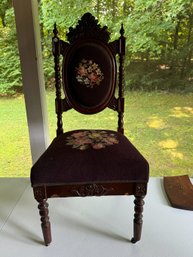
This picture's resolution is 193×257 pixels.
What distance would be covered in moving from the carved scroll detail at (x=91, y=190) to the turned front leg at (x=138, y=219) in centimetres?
14

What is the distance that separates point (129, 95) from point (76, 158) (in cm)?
87

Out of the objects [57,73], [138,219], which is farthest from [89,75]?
[138,219]

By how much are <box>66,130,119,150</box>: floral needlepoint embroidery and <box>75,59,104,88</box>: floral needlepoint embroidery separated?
28cm

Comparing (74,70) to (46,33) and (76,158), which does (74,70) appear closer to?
(46,33)

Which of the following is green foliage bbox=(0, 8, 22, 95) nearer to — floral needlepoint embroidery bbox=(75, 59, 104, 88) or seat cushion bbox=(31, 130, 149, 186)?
floral needlepoint embroidery bbox=(75, 59, 104, 88)

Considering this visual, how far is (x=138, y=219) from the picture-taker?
1.12 meters

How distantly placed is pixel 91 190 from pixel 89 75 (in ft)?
2.15

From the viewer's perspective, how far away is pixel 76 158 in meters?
1.05

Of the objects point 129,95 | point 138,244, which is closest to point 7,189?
point 138,244

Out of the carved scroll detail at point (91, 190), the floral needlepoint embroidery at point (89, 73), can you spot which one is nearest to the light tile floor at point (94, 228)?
the carved scroll detail at point (91, 190)

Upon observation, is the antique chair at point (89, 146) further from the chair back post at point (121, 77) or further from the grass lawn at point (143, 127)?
the grass lawn at point (143, 127)

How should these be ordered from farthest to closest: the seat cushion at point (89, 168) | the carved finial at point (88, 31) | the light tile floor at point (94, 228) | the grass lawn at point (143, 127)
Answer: the grass lawn at point (143, 127)
the carved finial at point (88, 31)
the light tile floor at point (94, 228)
the seat cushion at point (89, 168)

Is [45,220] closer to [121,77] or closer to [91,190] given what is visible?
[91,190]

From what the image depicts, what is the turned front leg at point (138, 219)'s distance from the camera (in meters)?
1.09
